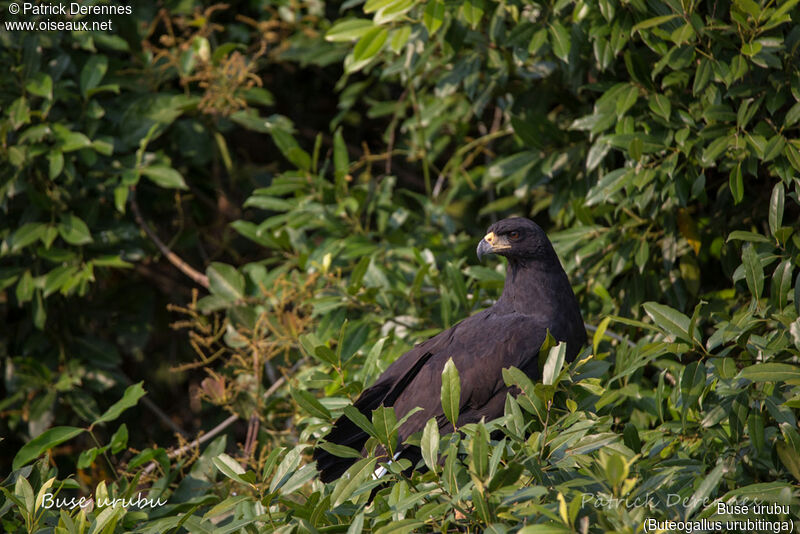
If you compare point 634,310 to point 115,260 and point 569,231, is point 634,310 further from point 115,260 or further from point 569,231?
point 115,260

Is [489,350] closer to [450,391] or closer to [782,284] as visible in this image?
[450,391]

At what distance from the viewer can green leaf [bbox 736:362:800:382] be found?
2215mm

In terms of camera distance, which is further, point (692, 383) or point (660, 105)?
point (660, 105)

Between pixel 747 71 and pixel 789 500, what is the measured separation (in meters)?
1.72

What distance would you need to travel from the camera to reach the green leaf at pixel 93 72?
4.17 m

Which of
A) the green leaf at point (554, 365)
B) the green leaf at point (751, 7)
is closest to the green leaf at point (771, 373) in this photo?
the green leaf at point (554, 365)

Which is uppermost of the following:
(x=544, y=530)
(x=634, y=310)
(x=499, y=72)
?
(x=499, y=72)

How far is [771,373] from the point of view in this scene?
2.23 meters

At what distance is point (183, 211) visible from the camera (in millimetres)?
4965

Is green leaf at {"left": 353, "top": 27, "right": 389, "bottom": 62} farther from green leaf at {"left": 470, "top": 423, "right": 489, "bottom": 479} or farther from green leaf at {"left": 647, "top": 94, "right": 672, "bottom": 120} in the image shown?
green leaf at {"left": 470, "top": 423, "right": 489, "bottom": 479}

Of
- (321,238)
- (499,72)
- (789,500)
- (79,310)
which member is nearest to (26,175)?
(79,310)

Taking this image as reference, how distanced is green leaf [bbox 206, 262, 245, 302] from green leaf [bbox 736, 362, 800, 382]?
103 inches

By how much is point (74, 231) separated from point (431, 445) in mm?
2709

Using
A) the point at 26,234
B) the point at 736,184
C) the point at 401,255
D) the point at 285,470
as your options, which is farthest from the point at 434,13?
the point at 26,234
